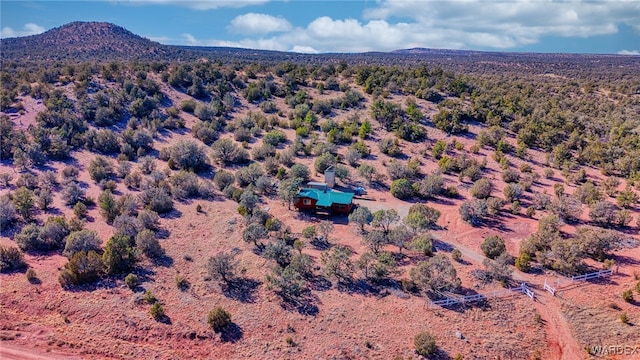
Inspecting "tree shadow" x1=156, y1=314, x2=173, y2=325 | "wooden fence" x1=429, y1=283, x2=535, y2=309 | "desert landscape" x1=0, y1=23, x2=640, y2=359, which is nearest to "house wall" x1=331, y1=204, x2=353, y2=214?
"desert landscape" x1=0, y1=23, x2=640, y2=359

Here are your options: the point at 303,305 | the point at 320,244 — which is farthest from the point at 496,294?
the point at 320,244

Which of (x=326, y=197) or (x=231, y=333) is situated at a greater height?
(x=326, y=197)

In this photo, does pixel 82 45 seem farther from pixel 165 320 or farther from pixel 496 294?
pixel 496 294

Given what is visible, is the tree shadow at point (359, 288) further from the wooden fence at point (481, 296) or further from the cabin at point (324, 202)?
the cabin at point (324, 202)

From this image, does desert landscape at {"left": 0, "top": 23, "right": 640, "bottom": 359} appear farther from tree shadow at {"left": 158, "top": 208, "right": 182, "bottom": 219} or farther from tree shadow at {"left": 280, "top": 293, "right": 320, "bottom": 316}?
tree shadow at {"left": 158, "top": 208, "right": 182, "bottom": 219}

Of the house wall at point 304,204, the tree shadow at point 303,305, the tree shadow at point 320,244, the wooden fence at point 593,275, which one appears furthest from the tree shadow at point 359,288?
the wooden fence at point 593,275
